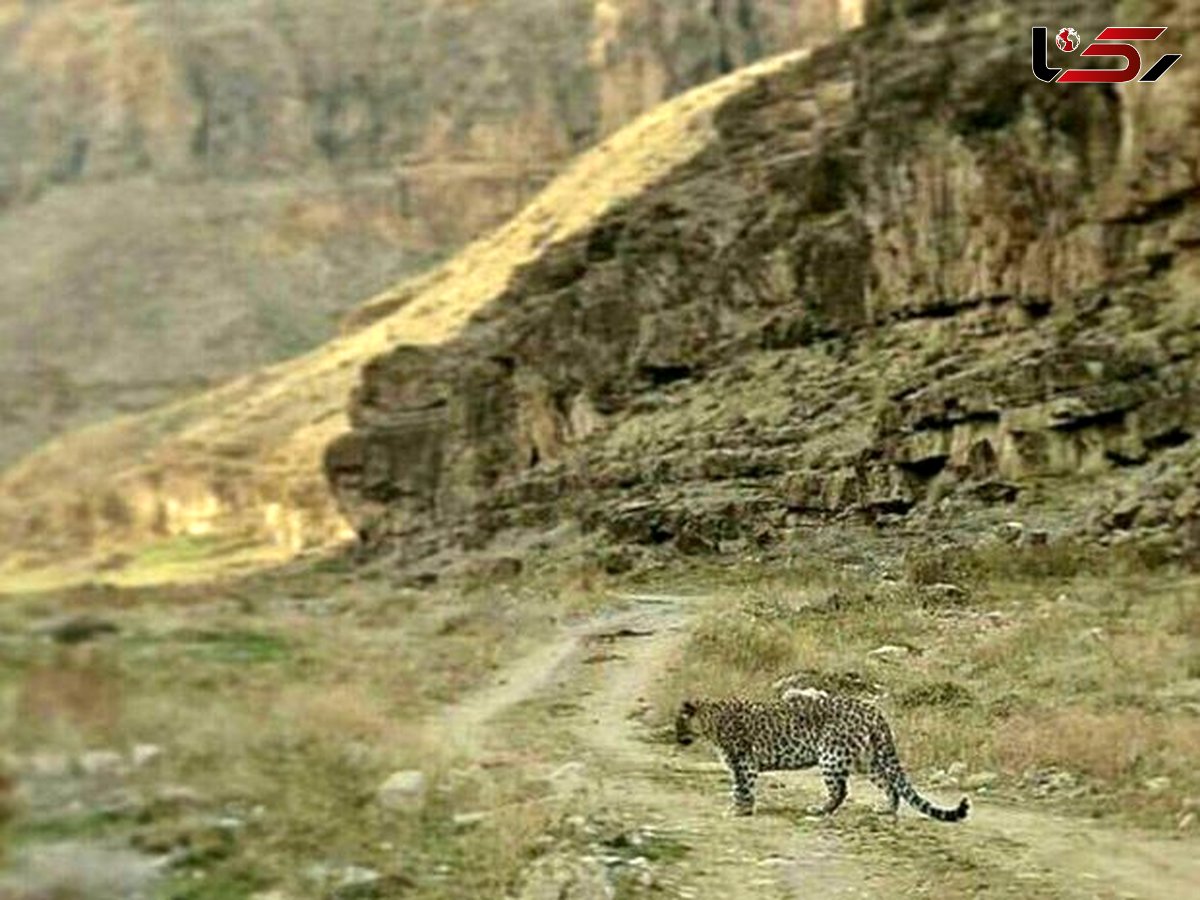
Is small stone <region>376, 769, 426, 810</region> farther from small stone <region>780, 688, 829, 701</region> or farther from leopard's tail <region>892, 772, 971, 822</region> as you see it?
leopard's tail <region>892, 772, 971, 822</region>

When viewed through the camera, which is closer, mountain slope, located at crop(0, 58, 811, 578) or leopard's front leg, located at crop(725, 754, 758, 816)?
mountain slope, located at crop(0, 58, 811, 578)

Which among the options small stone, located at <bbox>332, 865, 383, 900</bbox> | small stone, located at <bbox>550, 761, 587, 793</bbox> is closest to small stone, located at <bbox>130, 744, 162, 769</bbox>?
small stone, located at <bbox>332, 865, 383, 900</bbox>

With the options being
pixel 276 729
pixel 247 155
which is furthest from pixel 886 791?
pixel 247 155

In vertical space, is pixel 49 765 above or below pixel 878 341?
below

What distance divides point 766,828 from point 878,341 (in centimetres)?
167

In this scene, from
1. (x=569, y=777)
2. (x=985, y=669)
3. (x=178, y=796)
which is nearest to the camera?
(x=178, y=796)

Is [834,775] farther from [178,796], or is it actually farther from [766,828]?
[178,796]

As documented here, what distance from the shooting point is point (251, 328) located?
24.7 ft

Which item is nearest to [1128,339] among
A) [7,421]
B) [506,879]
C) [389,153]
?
[506,879]

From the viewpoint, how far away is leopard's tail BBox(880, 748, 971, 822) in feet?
12.5

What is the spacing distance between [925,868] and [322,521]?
10.2 ft

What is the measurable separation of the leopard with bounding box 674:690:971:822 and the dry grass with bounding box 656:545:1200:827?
0.04 meters

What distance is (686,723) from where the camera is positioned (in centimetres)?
393

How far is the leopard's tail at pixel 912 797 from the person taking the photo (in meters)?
3.79
